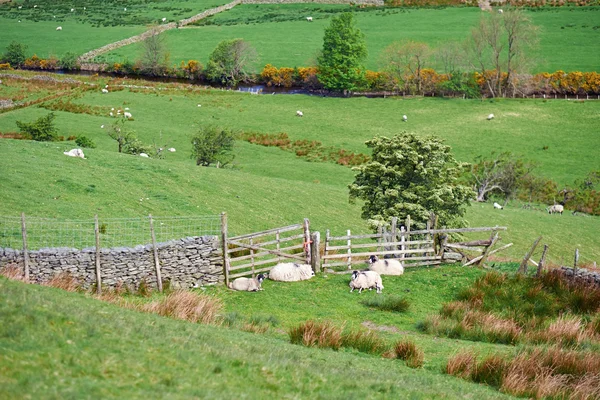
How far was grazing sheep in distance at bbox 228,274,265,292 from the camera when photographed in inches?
877

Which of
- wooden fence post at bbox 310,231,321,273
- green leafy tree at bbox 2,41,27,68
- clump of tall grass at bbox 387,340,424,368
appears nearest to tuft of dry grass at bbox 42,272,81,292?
wooden fence post at bbox 310,231,321,273

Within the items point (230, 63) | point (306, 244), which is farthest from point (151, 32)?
point (306, 244)

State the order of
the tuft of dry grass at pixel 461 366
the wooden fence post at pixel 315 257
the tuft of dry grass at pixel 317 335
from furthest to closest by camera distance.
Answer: the wooden fence post at pixel 315 257, the tuft of dry grass at pixel 317 335, the tuft of dry grass at pixel 461 366

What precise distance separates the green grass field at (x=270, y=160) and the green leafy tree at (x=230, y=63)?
13.7m

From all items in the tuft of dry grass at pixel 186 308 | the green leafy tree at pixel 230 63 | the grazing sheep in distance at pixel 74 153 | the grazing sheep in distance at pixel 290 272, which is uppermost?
the green leafy tree at pixel 230 63

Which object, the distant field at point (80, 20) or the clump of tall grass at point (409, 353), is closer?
the clump of tall grass at point (409, 353)

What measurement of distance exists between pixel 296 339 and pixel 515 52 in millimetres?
76305

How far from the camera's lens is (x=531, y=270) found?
1006 inches

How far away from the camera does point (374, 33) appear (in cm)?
11094

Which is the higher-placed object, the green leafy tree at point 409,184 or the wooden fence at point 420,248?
the green leafy tree at point 409,184

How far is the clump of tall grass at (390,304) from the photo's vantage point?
69.7 ft

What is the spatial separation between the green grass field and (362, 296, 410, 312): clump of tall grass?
10.1 metres

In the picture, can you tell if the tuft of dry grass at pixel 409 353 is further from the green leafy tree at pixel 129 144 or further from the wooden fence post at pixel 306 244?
the green leafy tree at pixel 129 144

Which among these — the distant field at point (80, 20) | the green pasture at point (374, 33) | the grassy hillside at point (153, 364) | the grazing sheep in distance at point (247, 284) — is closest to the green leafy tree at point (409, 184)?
the grazing sheep in distance at point (247, 284)
